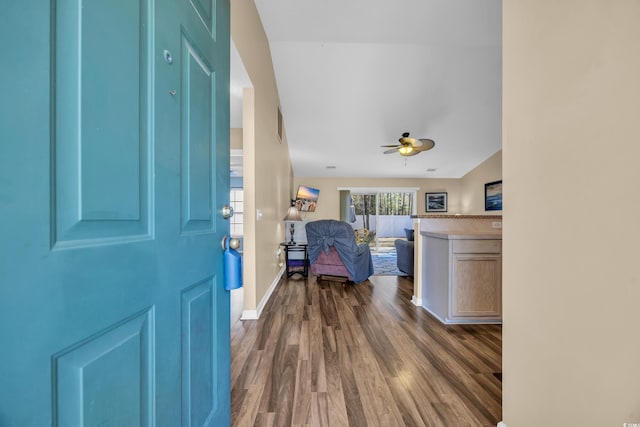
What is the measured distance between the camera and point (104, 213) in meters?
0.49

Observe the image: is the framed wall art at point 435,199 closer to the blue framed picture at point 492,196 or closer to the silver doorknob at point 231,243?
the blue framed picture at point 492,196

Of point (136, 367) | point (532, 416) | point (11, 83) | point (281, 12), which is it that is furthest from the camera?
point (281, 12)

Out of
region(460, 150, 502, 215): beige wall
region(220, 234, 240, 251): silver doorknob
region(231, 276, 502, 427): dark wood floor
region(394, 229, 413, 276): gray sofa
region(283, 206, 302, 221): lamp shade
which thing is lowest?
region(231, 276, 502, 427): dark wood floor

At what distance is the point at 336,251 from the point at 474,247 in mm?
1857

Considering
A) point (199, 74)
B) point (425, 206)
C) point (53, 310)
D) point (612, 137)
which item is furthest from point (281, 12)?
point (425, 206)

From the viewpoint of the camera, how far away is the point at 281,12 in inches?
102

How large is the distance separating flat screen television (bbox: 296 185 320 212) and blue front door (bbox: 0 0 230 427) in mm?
5766

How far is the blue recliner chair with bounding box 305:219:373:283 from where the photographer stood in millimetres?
3590

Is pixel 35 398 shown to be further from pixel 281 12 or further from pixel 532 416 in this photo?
pixel 281 12

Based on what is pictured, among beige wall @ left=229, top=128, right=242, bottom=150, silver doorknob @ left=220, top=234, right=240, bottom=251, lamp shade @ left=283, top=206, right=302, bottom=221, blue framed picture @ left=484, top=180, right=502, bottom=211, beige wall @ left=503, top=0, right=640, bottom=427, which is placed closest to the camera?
beige wall @ left=503, top=0, right=640, bottom=427

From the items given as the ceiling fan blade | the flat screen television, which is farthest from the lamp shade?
the ceiling fan blade

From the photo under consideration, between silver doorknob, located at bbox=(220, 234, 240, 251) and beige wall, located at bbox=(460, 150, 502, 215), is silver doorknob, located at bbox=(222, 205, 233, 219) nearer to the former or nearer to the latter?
silver doorknob, located at bbox=(220, 234, 240, 251)

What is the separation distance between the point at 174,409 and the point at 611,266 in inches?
52.2

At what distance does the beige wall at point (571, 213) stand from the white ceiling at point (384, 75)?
1.98 metres
